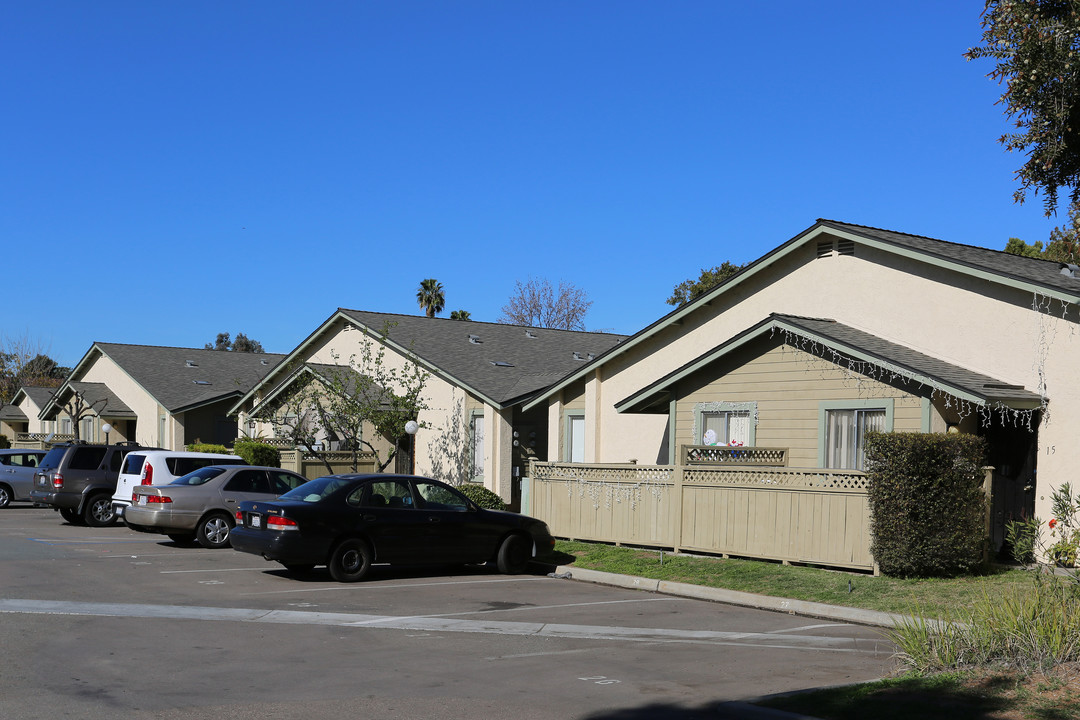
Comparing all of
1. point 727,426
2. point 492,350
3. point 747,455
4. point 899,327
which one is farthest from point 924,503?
point 492,350

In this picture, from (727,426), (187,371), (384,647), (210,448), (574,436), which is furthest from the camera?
(187,371)

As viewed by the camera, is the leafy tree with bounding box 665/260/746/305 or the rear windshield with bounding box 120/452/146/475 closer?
the rear windshield with bounding box 120/452/146/475

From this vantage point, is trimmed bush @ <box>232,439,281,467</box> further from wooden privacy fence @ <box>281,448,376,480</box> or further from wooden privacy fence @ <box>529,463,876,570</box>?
wooden privacy fence @ <box>529,463,876,570</box>

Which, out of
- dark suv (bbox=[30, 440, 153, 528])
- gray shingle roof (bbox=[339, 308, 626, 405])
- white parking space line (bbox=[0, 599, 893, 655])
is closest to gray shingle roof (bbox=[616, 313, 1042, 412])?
white parking space line (bbox=[0, 599, 893, 655])

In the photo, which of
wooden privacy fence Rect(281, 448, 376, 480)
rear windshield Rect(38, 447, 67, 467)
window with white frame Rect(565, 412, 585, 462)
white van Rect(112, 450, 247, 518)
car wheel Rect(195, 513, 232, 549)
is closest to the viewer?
car wheel Rect(195, 513, 232, 549)

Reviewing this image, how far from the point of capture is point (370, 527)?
607 inches

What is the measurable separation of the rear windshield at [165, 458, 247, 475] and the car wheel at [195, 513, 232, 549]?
160 centimetres

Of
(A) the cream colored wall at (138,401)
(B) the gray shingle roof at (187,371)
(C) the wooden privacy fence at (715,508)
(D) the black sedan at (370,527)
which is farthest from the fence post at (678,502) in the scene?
(A) the cream colored wall at (138,401)

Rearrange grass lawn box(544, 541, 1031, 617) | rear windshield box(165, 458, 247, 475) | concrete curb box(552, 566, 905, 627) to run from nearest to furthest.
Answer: concrete curb box(552, 566, 905, 627) < grass lawn box(544, 541, 1031, 617) < rear windshield box(165, 458, 247, 475)

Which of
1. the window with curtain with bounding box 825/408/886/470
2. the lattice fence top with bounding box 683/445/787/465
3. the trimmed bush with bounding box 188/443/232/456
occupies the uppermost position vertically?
the window with curtain with bounding box 825/408/886/470

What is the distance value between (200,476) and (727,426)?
32.3ft

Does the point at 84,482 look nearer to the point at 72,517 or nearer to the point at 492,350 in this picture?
the point at 72,517

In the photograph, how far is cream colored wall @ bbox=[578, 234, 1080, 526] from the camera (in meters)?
15.7

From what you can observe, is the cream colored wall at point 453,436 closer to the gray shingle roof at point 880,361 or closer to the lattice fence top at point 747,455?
the gray shingle roof at point 880,361
